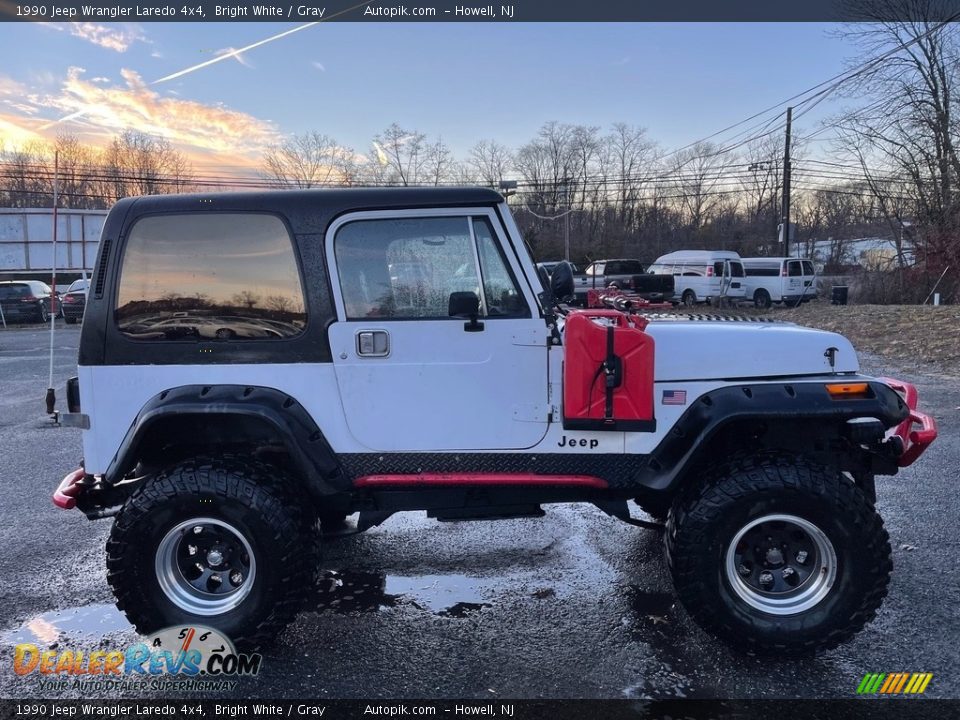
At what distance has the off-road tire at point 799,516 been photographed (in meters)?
3.06

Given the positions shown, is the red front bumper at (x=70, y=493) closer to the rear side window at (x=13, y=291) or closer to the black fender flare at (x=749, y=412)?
the black fender flare at (x=749, y=412)

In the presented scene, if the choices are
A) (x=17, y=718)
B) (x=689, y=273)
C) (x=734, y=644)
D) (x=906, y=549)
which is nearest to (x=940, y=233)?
(x=689, y=273)

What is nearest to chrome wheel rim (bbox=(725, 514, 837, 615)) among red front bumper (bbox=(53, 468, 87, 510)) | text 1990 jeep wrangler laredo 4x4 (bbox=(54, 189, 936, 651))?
text 1990 jeep wrangler laredo 4x4 (bbox=(54, 189, 936, 651))

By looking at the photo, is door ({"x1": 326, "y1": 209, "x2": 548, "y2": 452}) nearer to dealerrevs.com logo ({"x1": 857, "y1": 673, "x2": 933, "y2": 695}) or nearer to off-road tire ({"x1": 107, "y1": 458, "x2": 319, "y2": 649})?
off-road tire ({"x1": 107, "y1": 458, "x2": 319, "y2": 649})

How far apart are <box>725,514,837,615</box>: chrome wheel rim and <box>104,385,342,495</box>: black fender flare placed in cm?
201

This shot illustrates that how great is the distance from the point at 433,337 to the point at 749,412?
1.55 meters

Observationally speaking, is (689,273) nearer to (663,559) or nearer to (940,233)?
(940,233)

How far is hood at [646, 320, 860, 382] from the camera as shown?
3.29 meters

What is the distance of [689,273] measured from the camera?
29.4 meters

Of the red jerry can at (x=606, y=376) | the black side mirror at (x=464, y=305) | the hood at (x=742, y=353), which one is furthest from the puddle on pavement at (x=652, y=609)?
the black side mirror at (x=464, y=305)

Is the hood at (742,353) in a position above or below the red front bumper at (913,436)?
above

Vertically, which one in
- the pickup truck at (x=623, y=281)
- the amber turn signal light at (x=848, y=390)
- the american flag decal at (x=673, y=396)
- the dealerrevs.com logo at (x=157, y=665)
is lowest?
the dealerrevs.com logo at (x=157, y=665)

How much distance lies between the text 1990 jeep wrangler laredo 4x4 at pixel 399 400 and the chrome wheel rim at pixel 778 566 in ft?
0.04

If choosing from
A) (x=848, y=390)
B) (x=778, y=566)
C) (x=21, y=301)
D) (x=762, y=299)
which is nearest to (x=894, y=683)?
(x=778, y=566)
